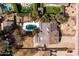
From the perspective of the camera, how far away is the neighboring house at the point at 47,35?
1.61 meters

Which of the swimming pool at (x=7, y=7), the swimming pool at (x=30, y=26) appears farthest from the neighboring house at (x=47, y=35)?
the swimming pool at (x=7, y=7)

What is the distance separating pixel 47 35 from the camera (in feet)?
5.29

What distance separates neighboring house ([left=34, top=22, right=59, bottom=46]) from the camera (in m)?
1.61

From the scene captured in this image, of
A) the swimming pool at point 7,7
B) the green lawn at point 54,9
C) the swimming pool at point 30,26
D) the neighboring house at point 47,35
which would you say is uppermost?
the swimming pool at point 7,7

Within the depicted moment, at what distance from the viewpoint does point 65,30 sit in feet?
5.30

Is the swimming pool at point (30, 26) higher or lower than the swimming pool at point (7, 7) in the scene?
lower

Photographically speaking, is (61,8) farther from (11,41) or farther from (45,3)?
(11,41)

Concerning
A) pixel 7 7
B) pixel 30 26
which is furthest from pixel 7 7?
pixel 30 26

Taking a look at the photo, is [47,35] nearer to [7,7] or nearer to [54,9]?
[54,9]

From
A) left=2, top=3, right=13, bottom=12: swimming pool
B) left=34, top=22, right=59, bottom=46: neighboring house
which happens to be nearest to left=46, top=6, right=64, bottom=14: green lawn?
left=34, top=22, right=59, bottom=46: neighboring house

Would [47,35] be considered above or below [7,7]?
below

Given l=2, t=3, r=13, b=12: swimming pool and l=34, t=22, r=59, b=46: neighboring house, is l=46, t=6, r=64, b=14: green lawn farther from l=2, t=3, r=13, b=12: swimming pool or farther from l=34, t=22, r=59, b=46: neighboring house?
l=2, t=3, r=13, b=12: swimming pool

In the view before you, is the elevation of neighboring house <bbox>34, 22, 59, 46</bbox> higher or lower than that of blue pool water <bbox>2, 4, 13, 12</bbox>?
lower

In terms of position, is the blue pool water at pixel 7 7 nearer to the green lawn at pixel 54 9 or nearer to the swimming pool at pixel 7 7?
the swimming pool at pixel 7 7
